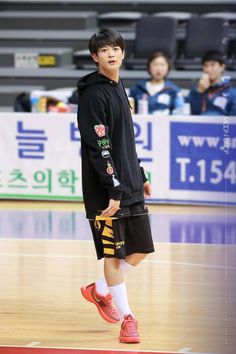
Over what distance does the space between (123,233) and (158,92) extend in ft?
A: 18.7

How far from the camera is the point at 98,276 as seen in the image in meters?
7.84

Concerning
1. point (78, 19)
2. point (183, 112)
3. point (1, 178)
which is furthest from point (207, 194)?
point (78, 19)

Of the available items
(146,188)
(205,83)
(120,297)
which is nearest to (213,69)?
(205,83)

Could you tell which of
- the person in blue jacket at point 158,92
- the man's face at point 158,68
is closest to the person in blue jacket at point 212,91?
the person in blue jacket at point 158,92

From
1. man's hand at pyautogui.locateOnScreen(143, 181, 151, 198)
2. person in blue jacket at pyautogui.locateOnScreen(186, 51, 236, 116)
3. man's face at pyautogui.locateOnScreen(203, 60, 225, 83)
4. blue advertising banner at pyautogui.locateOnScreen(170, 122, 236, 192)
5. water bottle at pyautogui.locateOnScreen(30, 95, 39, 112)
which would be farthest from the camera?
water bottle at pyautogui.locateOnScreen(30, 95, 39, 112)

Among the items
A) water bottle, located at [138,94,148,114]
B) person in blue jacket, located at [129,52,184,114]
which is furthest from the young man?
person in blue jacket, located at [129,52,184,114]

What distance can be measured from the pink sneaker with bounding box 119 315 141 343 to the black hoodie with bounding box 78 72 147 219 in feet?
2.05

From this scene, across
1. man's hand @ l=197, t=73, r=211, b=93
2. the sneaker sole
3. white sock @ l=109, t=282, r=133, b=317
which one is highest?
man's hand @ l=197, t=73, r=211, b=93

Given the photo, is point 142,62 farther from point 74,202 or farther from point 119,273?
point 119,273

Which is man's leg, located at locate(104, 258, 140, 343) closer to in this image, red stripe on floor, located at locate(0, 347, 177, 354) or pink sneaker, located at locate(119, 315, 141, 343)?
pink sneaker, located at locate(119, 315, 141, 343)

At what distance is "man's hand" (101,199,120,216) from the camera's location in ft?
18.8

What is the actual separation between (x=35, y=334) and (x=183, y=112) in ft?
17.8

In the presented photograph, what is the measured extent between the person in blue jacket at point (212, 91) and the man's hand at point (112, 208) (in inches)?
216

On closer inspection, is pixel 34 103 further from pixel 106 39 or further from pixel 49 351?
pixel 49 351
